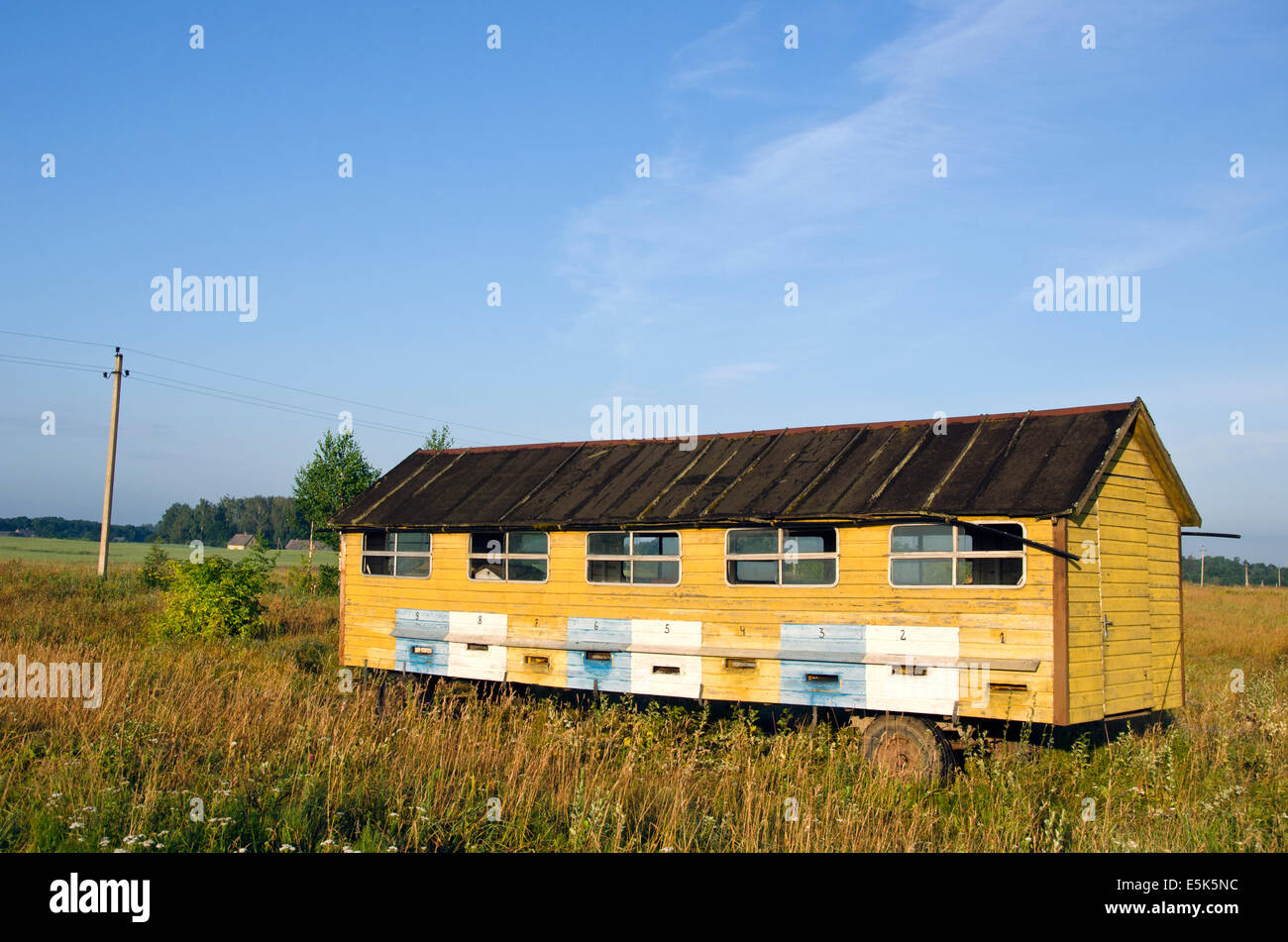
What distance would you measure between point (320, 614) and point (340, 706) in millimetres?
17898

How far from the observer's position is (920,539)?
12625 millimetres

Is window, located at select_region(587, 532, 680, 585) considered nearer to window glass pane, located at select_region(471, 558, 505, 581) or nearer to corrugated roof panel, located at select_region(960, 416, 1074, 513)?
window glass pane, located at select_region(471, 558, 505, 581)

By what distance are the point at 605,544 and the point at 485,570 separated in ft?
8.77

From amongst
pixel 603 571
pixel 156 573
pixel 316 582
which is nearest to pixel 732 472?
pixel 603 571

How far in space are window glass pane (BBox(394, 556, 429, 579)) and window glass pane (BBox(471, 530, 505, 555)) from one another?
1.16 meters

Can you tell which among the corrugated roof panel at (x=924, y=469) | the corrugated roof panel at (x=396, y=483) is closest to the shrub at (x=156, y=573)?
the corrugated roof panel at (x=396, y=483)

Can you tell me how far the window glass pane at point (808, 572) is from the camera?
1291cm

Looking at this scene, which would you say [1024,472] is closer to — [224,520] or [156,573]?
[156,573]

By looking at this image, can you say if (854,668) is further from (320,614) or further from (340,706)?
(320,614)

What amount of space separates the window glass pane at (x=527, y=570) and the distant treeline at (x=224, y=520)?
11481 centimetres

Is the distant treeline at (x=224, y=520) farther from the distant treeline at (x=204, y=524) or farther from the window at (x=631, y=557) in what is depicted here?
the window at (x=631, y=557)

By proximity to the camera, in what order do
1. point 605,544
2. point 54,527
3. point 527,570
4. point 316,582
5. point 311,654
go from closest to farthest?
point 605,544 < point 527,570 < point 311,654 < point 316,582 < point 54,527

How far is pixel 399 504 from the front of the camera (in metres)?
18.0
